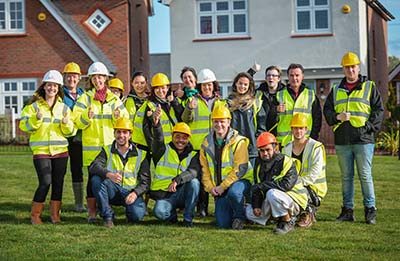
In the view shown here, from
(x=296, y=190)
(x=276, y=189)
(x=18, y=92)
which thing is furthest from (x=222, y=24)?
(x=276, y=189)

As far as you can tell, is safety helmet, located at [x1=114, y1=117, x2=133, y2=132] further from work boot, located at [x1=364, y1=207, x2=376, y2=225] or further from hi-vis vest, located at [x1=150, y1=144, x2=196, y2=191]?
work boot, located at [x1=364, y1=207, x2=376, y2=225]


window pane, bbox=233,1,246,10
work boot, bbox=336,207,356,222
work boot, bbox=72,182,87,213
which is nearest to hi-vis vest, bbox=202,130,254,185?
work boot, bbox=336,207,356,222

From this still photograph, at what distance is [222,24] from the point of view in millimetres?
26406

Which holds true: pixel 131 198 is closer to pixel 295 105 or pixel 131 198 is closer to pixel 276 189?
pixel 276 189

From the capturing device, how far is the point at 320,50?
2612 cm

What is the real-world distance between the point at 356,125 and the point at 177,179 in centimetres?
Result: 256

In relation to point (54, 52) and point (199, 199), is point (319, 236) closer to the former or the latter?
point (199, 199)

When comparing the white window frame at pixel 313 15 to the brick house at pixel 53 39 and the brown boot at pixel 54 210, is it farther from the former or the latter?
the brown boot at pixel 54 210

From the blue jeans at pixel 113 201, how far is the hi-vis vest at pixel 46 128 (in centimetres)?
72

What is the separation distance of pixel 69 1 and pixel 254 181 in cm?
2092

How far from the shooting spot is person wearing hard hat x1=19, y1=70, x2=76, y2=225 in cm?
934

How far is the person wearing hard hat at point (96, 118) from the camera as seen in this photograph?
966 cm

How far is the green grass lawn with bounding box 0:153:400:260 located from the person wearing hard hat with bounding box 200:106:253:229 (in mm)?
301

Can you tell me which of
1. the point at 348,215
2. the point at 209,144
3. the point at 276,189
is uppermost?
Answer: the point at 209,144
